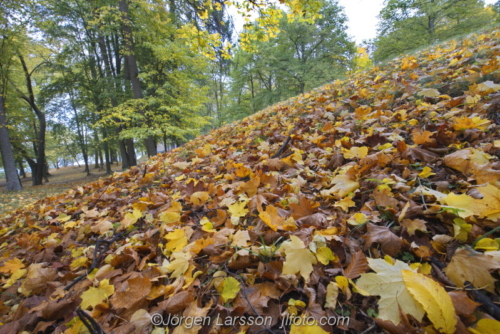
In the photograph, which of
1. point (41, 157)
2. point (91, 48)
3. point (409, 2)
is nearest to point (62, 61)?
point (91, 48)

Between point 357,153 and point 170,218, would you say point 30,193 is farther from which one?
point 357,153

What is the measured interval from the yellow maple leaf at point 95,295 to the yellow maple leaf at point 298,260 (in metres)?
0.89

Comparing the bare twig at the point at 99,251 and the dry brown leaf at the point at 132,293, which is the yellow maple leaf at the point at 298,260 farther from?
the bare twig at the point at 99,251

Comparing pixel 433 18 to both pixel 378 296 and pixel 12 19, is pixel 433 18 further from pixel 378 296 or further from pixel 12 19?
pixel 12 19

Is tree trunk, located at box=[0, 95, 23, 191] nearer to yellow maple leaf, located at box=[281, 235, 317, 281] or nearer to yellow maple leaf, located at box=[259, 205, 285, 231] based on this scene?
yellow maple leaf, located at box=[259, 205, 285, 231]

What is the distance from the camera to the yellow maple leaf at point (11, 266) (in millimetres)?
1634

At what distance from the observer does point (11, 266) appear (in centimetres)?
166

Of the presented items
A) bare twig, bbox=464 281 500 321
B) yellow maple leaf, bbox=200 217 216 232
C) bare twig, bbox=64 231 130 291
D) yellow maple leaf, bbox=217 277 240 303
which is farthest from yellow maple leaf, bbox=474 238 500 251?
bare twig, bbox=64 231 130 291

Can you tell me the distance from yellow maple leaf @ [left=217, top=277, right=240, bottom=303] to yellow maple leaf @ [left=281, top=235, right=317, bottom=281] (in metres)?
0.22

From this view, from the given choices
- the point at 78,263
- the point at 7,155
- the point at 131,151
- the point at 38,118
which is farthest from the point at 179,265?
the point at 38,118

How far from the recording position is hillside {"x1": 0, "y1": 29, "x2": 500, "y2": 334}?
2.52 ft

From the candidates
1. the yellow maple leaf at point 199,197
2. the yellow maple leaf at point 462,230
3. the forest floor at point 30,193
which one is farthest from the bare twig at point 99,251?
the forest floor at point 30,193

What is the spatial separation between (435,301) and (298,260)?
452mm

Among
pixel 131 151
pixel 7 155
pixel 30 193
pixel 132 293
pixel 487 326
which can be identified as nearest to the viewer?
pixel 487 326
